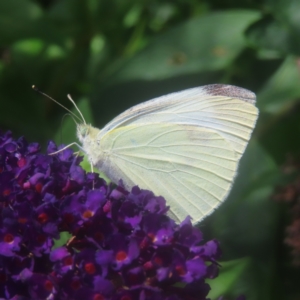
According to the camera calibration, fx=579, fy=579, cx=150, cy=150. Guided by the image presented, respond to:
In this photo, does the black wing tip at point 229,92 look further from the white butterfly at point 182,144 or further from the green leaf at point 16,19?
the green leaf at point 16,19

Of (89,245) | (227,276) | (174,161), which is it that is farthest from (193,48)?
(89,245)

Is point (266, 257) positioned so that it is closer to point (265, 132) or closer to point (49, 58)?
point (265, 132)

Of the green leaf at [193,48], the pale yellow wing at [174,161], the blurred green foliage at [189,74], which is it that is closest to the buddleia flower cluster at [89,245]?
the pale yellow wing at [174,161]

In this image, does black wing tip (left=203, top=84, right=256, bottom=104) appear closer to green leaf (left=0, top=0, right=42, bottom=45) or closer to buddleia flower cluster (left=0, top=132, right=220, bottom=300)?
buddleia flower cluster (left=0, top=132, right=220, bottom=300)

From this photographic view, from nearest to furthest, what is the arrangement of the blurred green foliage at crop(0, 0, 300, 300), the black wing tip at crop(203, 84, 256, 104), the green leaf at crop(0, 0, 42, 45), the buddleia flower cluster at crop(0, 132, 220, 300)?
the buddleia flower cluster at crop(0, 132, 220, 300), the black wing tip at crop(203, 84, 256, 104), the blurred green foliage at crop(0, 0, 300, 300), the green leaf at crop(0, 0, 42, 45)

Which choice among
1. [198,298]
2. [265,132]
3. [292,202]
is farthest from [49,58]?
[198,298]

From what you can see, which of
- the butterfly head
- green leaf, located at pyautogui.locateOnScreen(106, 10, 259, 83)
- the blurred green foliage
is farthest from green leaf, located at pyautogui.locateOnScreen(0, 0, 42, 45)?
the butterfly head

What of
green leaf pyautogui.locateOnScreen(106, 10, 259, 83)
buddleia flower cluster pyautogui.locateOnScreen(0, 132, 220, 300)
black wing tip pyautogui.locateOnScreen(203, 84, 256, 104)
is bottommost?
buddleia flower cluster pyautogui.locateOnScreen(0, 132, 220, 300)

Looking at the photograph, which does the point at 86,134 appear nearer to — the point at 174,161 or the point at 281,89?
the point at 174,161
